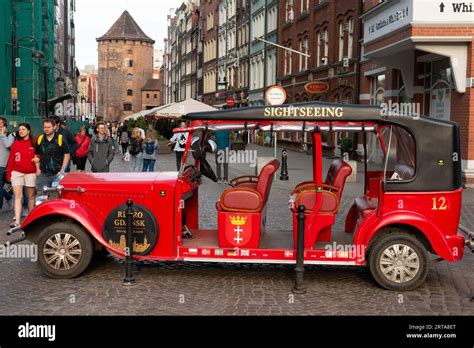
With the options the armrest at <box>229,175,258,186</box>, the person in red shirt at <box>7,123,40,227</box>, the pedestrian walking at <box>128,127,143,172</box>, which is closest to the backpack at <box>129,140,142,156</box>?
the pedestrian walking at <box>128,127,143,172</box>

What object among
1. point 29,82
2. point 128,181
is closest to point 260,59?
point 29,82

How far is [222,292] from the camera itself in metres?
6.98

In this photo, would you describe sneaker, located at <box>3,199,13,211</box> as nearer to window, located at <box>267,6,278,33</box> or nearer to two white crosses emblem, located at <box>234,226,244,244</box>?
two white crosses emblem, located at <box>234,226,244,244</box>

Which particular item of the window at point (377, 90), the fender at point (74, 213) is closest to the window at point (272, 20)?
the window at point (377, 90)

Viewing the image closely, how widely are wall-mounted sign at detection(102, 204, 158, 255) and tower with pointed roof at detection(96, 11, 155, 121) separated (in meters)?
115

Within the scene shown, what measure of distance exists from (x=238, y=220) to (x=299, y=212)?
78cm

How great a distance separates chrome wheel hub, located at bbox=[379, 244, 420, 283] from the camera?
7.03 metres

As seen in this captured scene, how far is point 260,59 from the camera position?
4941cm

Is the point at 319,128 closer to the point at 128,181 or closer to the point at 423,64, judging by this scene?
the point at 128,181

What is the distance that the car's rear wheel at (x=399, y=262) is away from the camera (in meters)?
7.01

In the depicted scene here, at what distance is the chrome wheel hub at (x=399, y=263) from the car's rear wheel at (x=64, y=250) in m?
3.43
